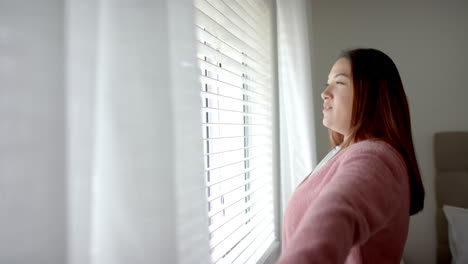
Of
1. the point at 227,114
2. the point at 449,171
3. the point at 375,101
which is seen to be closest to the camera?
the point at 375,101

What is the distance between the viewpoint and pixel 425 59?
1.70 meters

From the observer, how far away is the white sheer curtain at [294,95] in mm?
1360

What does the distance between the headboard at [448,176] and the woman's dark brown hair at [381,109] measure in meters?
1.15

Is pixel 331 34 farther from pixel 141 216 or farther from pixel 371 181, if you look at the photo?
pixel 141 216

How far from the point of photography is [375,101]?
2.31 ft

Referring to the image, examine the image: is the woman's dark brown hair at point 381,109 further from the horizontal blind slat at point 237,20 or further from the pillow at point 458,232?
the pillow at point 458,232

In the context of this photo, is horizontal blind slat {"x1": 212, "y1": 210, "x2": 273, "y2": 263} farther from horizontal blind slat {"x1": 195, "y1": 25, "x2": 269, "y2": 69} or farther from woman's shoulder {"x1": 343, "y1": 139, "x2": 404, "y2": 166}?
horizontal blind slat {"x1": 195, "y1": 25, "x2": 269, "y2": 69}

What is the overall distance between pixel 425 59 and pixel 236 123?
4.73 ft

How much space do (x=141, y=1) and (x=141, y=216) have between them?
1.02 feet

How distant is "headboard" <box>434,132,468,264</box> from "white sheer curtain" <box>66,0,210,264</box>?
5.83 ft

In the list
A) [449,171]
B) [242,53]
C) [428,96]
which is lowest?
[449,171]

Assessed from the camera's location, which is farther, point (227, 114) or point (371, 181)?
point (227, 114)

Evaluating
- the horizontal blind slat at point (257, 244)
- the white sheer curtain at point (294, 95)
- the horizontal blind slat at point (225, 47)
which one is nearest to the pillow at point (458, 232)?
the white sheer curtain at point (294, 95)

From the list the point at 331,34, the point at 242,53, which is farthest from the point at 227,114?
the point at 331,34
